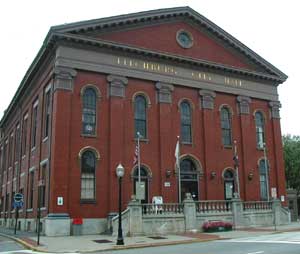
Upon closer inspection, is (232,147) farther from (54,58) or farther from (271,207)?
(54,58)

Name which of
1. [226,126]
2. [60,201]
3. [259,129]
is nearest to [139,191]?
[60,201]

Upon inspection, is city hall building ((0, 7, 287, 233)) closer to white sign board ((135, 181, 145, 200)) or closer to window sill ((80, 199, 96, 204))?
window sill ((80, 199, 96, 204))

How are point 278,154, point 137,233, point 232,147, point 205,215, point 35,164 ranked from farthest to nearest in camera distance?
point 278,154, point 232,147, point 35,164, point 205,215, point 137,233

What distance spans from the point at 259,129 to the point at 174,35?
11.7 metres

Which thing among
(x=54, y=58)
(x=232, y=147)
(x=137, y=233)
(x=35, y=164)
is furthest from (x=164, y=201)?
(x=54, y=58)

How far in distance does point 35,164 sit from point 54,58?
29.4 ft

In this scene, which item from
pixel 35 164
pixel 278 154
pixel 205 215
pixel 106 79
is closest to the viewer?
pixel 205 215

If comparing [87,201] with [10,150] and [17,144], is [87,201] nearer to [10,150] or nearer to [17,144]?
[17,144]

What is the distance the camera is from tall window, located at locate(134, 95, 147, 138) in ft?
112

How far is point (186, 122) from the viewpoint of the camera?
3647 cm

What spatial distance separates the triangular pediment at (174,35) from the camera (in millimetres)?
33188

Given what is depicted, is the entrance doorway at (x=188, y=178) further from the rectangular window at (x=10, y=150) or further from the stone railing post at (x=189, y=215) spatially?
the rectangular window at (x=10, y=150)

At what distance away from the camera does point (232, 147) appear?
37938 mm

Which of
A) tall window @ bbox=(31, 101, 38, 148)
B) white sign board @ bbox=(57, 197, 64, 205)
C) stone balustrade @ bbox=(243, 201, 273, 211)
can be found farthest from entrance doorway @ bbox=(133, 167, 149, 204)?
tall window @ bbox=(31, 101, 38, 148)
